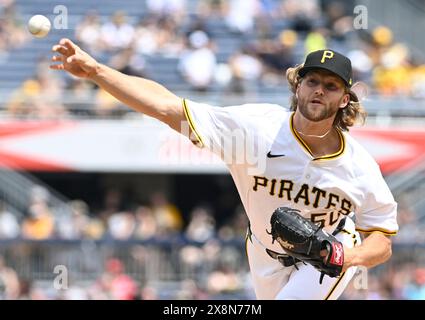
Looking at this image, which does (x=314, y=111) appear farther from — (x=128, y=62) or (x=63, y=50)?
(x=128, y=62)

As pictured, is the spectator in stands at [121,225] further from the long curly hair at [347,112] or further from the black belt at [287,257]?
the long curly hair at [347,112]

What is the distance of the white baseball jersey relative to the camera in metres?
6.91

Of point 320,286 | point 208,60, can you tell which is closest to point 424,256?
point 208,60

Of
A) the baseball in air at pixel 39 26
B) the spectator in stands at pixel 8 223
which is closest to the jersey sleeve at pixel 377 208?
the baseball in air at pixel 39 26

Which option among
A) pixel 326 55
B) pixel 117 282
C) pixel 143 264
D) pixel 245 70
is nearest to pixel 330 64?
pixel 326 55

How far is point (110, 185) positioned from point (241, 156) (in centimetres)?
1168

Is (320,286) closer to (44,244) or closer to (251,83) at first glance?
(44,244)

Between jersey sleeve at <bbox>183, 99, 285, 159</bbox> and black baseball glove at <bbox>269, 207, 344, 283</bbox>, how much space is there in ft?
1.65

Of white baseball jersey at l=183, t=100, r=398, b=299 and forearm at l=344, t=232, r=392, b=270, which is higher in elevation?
white baseball jersey at l=183, t=100, r=398, b=299

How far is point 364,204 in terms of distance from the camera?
279 inches

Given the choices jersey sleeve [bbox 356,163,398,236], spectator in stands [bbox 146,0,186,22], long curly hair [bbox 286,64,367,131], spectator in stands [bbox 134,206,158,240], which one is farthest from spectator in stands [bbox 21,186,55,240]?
jersey sleeve [bbox 356,163,398,236]

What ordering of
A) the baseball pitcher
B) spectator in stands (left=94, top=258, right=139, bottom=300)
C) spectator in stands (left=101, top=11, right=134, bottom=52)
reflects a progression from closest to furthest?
the baseball pitcher
spectator in stands (left=94, top=258, right=139, bottom=300)
spectator in stands (left=101, top=11, right=134, bottom=52)

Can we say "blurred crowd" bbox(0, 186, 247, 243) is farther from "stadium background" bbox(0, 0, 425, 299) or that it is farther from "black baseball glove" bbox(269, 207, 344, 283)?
"black baseball glove" bbox(269, 207, 344, 283)

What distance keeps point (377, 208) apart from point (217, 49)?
468 inches
